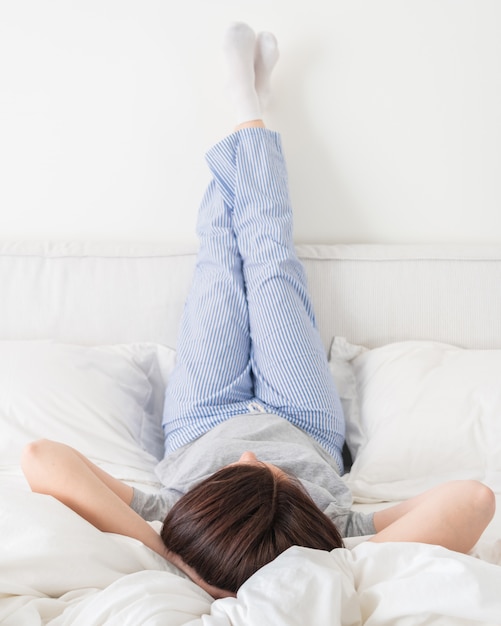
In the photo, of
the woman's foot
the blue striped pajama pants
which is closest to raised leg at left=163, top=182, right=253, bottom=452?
the blue striped pajama pants

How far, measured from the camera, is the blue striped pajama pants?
151 cm

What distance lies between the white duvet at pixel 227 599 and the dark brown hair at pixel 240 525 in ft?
0.15

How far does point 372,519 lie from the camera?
121cm

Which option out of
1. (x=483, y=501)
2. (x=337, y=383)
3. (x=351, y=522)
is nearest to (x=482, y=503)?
(x=483, y=501)

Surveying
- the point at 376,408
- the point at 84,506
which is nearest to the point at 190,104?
the point at 376,408

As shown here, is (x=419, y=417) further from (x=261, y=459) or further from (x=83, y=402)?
(x=83, y=402)

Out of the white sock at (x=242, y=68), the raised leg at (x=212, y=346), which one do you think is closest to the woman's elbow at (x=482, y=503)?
the raised leg at (x=212, y=346)

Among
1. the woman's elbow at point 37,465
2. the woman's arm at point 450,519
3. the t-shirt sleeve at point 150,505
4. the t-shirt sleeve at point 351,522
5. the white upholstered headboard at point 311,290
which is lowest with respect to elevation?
the t-shirt sleeve at point 351,522

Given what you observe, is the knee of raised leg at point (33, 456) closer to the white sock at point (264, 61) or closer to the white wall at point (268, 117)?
the white wall at point (268, 117)

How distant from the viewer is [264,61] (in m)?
1.76

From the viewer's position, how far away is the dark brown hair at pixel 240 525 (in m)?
0.94

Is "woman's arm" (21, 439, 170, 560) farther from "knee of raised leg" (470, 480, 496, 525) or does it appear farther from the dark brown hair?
"knee of raised leg" (470, 480, 496, 525)

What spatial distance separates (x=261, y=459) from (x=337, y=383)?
44cm

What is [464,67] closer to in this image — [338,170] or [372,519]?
[338,170]
